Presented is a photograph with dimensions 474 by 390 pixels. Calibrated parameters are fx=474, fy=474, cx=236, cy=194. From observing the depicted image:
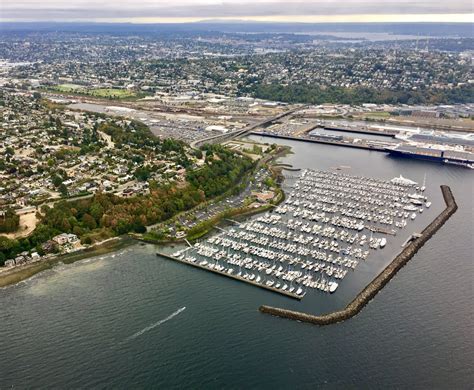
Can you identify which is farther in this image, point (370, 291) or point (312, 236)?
point (312, 236)

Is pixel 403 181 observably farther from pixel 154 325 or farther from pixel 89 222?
pixel 154 325

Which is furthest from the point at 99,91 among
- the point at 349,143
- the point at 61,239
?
the point at 61,239

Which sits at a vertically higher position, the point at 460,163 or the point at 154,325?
the point at 154,325

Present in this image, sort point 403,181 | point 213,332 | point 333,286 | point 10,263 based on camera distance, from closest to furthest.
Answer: point 213,332 → point 333,286 → point 10,263 → point 403,181

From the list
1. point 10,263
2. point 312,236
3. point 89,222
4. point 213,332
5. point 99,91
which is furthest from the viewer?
point 99,91

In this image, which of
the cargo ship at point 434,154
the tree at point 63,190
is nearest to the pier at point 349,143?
the cargo ship at point 434,154

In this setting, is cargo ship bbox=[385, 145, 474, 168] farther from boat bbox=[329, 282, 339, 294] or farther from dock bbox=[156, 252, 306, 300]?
dock bbox=[156, 252, 306, 300]

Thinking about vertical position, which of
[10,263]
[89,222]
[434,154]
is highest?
[89,222]

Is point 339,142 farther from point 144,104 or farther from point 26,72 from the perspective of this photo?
point 26,72
